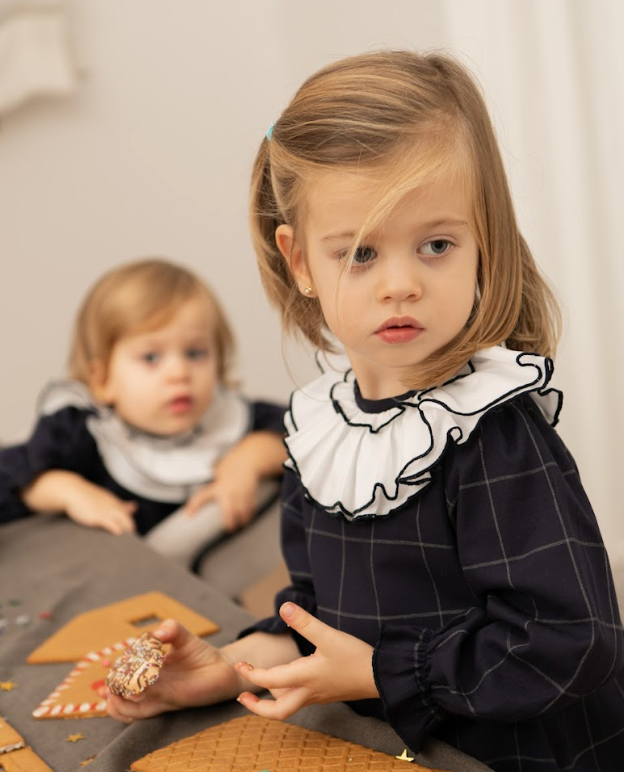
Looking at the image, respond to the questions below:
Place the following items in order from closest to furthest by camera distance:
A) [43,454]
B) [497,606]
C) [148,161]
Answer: [497,606], [43,454], [148,161]

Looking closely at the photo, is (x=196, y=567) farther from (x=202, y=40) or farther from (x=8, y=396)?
(x=202, y=40)

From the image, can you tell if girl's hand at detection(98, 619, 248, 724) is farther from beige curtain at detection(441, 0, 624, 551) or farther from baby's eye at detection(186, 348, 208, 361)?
baby's eye at detection(186, 348, 208, 361)

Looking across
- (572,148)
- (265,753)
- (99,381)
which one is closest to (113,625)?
(265,753)

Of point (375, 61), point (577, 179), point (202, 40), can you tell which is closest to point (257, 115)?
point (202, 40)

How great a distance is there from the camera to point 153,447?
1.75m

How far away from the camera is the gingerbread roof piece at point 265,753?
2.50ft

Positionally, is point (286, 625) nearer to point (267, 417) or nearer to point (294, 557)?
point (294, 557)

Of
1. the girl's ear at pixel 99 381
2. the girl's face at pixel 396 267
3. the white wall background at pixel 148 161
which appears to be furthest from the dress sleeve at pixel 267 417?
the girl's face at pixel 396 267

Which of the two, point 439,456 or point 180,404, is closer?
point 439,456

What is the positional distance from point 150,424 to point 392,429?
38.6 inches

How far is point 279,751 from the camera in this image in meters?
0.79

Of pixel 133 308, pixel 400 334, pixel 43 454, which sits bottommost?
pixel 43 454

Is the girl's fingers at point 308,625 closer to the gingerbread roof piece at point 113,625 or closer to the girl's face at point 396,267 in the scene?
the girl's face at point 396,267

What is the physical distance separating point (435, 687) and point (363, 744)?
0.33 ft
